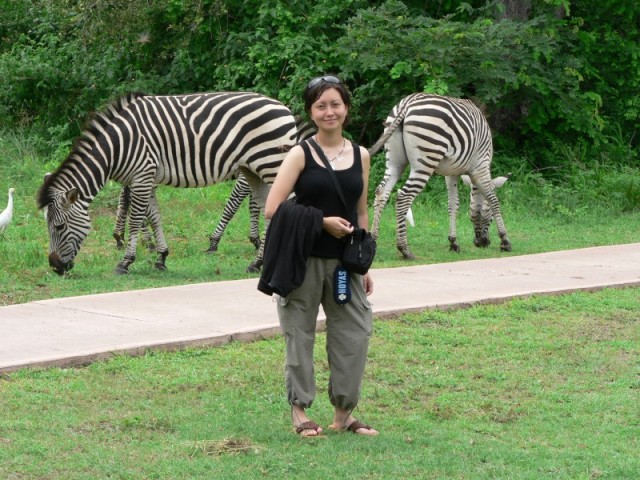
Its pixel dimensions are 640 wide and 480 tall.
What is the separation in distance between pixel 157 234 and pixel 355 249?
21.2ft

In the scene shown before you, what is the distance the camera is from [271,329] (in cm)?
874

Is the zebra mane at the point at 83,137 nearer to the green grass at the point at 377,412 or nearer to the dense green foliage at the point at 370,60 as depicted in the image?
the green grass at the point at 377,412

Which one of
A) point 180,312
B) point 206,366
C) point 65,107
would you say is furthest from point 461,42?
point 206,366

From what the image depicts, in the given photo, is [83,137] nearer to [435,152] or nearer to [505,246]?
[435,152]

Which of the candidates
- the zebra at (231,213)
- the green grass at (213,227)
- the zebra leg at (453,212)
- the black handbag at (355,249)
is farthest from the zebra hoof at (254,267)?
the black handbag at (355,249)

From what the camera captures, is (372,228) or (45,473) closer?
(45,473)

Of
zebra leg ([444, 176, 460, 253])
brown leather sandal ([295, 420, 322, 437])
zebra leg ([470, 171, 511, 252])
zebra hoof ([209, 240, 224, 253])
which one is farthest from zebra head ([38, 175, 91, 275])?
brown leather sandal ([295, 420, 322, 437])

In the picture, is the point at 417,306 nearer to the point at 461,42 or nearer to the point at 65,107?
the point at 461,42

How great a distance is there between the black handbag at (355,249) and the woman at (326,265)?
3cm

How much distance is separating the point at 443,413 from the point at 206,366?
1.79m

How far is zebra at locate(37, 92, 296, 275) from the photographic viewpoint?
11703mm

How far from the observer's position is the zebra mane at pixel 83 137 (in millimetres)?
11641

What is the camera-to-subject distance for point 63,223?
11664 mm

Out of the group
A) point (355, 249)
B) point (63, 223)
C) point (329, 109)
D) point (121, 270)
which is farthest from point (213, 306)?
point (329, 109)
